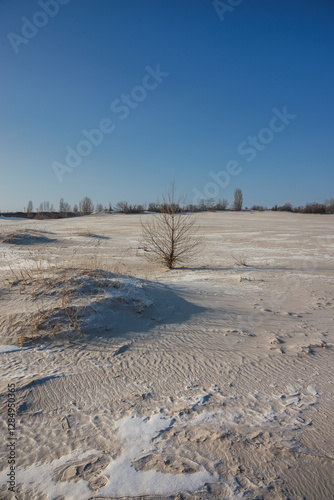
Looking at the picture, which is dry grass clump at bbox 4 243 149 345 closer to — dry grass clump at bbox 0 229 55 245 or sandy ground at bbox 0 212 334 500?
sandy ground at bbox 0 212 334 500

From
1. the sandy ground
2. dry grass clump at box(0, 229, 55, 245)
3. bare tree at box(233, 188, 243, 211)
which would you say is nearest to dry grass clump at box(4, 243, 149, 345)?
the sandy ground

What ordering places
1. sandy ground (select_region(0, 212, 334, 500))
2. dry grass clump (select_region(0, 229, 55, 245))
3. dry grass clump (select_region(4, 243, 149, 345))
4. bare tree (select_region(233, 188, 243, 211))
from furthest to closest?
bare tree (select_region(233, 188, 243, 211)), dry grass clump (select_region(0, 229, 55, 245)), dry grass clump (select_region(4, 243, 149, 345)), sandy ground (select_region(0, 212, 334, 500))

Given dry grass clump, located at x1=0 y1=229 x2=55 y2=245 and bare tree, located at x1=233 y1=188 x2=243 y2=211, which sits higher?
bare tree, located at x1=233 y1=188 x2=243 y2=211

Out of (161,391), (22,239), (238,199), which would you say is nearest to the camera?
(161,391)

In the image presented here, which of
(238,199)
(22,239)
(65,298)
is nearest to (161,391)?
(65,298)

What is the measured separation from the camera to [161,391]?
2811 mm

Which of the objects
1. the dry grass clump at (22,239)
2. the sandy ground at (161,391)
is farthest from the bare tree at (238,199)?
the sandy ground at (161,391)

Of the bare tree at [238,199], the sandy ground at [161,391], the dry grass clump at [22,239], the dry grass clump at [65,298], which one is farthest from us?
the bare tree at [238,199]

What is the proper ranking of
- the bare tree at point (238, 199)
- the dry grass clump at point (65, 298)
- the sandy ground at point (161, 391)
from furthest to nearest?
the bare tree at point (238, 199)
the dry grass clump at point (65, 298)
the sandy ground at point (161, 391)

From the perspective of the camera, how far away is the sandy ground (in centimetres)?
187

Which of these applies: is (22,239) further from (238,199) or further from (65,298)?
(238,199)

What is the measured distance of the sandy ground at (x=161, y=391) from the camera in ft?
6.12

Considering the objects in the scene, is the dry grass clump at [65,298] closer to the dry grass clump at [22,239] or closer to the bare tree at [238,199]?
the dry grass clump at [22,239]

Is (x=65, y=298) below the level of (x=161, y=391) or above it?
above
